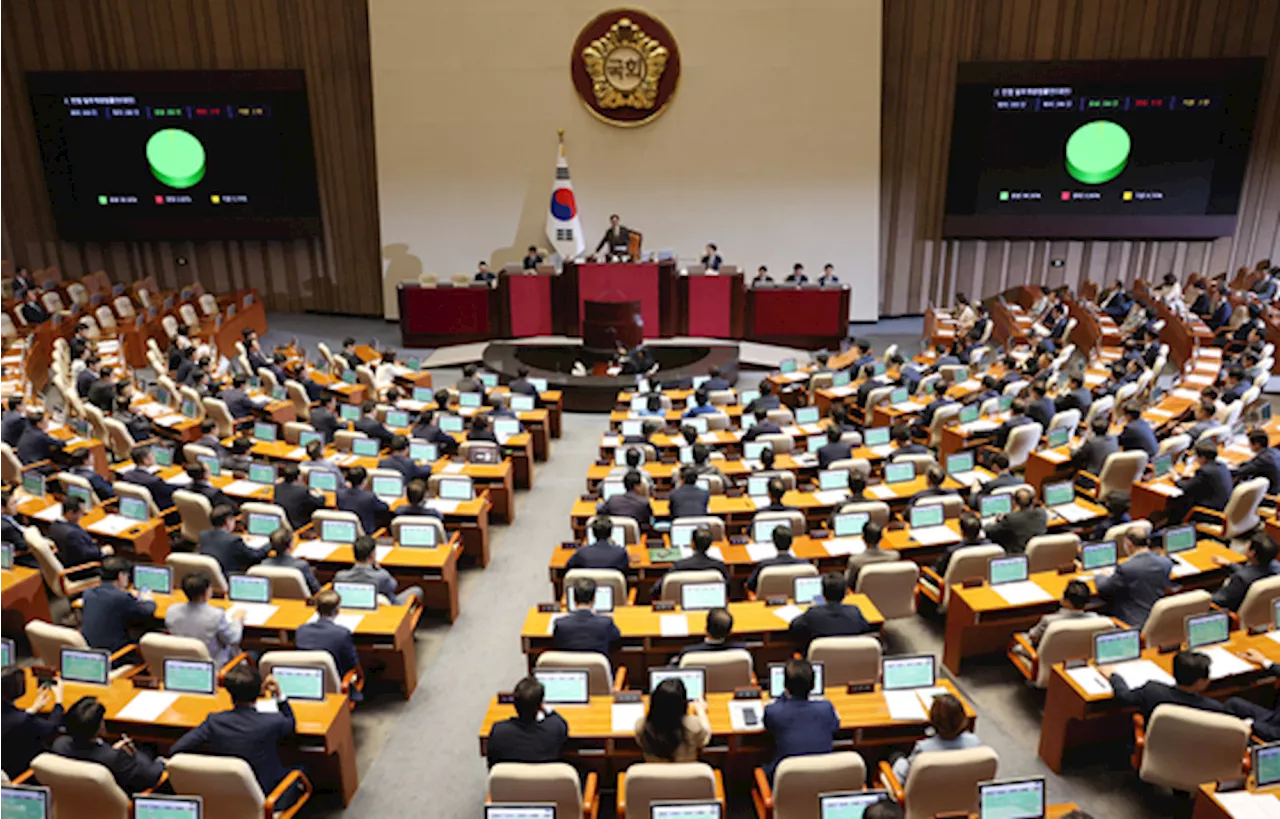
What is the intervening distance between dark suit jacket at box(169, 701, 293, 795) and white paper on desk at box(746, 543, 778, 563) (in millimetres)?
3506

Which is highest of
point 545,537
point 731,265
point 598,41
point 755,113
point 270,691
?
point 598,41

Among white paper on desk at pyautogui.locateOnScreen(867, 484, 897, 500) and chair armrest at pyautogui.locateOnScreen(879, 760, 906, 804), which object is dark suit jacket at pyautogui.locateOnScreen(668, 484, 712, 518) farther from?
chair armrest at pyautogui.locateOnScreen(879, 760, 906, 804)

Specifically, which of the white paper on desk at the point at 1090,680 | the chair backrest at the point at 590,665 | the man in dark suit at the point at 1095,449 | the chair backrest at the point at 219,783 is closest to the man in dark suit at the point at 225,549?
the chair backrest at the point at 219,783

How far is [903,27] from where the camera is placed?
17.1 metres

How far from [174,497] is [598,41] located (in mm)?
12149

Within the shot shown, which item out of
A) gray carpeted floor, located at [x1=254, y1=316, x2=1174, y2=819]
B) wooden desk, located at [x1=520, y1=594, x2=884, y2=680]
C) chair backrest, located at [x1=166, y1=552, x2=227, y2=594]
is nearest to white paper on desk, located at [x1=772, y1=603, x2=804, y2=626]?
wooden desk, located at [x1=520, y1=594, x2=884, y2=680]

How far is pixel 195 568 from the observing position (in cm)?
651

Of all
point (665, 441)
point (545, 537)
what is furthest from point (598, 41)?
point (545, 537)

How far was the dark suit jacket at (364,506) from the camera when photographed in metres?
7.89

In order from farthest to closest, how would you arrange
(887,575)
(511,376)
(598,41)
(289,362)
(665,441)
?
1. (598,41)
2. (511,376)
3. (289,362)
4. (665,441)
5. (887,575)

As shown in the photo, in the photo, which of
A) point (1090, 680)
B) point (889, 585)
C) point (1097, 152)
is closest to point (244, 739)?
point (889, 585)

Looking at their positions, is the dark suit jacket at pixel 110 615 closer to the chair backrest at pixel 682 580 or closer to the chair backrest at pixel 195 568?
the chair backrest at pixel 195 568

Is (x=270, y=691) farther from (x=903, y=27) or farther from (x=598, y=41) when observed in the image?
(x=903, y=27)

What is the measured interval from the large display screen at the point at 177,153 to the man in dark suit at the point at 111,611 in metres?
13.3
